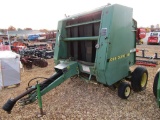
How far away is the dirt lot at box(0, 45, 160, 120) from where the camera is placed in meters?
3.30

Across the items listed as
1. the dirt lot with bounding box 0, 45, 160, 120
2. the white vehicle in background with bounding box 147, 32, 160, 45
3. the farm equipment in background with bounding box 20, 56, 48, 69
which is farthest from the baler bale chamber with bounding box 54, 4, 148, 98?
the white vehicle in background with bounding box 147, 32, 160, 45

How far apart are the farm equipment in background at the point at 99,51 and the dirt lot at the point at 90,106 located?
Answer: 274 millimetres

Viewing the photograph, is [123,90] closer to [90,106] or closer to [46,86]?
[90,106]

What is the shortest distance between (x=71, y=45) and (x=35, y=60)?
13.5ft

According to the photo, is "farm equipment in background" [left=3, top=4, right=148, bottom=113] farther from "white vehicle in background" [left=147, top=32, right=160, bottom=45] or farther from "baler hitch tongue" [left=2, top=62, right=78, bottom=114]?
A: "white vehicle in background" [left=147, top=32, right=160, bottom=45]

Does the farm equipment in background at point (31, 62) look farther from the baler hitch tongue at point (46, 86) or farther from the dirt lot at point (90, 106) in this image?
the baler hitch tongue at point (46, 86)

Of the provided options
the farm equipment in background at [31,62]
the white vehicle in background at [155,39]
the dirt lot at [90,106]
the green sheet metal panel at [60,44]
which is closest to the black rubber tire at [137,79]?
the dirt lot at [90,106]

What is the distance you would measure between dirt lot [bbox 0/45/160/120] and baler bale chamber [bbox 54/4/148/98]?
1.04 feet

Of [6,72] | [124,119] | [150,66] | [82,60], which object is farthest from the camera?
[150,66]

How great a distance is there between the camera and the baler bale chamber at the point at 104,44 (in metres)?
3.39

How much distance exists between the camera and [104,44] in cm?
338

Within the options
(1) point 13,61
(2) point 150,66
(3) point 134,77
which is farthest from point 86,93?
(2) point 150,66

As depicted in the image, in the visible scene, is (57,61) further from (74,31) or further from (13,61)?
(13,61)

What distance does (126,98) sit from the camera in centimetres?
388
